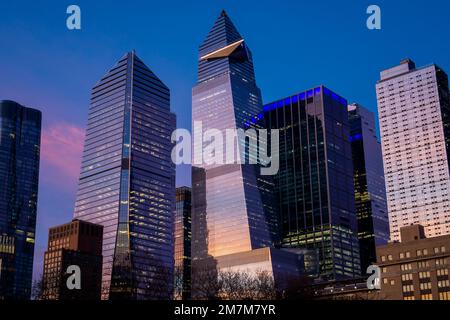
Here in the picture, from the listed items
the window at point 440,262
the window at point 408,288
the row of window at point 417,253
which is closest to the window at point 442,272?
the window at point 440,262

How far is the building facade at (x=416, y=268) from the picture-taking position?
552 feet

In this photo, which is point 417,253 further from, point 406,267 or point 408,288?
point 408,288

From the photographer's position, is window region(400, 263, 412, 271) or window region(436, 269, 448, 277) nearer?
window region(436, 269, 448, 277)

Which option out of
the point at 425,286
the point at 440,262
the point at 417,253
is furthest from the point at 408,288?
the point at 440,262

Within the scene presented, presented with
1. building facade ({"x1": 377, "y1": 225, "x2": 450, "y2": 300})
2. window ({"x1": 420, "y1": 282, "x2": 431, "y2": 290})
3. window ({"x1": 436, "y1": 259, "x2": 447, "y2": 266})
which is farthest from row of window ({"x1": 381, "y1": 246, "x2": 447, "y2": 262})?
window ({"x1": 420, "y1": 282, "x2": 431, "y2": 290})

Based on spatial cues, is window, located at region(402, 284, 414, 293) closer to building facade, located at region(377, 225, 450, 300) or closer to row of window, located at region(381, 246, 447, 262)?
building facade, located at region(377, 225, 450, 300)

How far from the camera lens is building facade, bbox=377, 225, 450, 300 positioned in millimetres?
168125

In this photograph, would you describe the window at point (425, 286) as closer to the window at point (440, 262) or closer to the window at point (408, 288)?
the window at point (408, 288)
